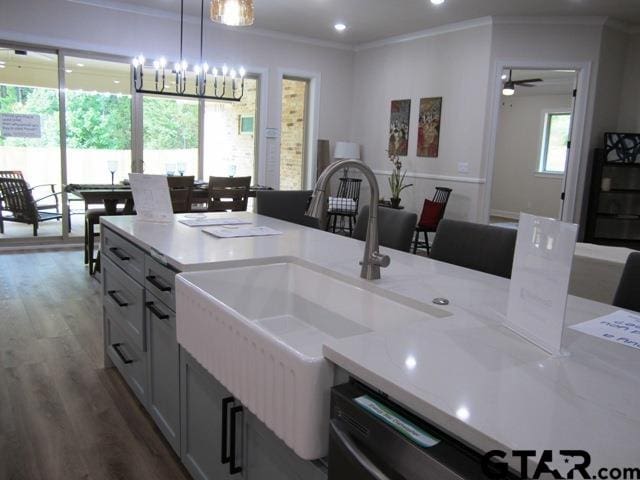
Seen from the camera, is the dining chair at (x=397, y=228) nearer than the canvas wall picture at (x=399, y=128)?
Yes

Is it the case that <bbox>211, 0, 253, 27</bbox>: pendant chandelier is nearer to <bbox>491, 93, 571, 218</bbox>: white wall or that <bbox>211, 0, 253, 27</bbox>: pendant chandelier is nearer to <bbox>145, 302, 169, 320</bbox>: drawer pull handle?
<bbox>145, 302, 169, 320</bbox>: drawer pull handle

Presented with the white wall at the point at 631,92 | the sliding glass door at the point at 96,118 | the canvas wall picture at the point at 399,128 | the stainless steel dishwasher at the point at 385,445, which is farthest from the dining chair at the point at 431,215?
the stainless steel dishwasher at the point at 385,445

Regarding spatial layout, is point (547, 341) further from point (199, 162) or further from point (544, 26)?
point (199, 162)

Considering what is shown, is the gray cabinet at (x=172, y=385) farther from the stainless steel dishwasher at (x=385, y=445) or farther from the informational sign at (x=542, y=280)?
the informational sign at (x=542, y=280)

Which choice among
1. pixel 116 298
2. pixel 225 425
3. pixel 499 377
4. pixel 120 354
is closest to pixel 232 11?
pixel 116 298

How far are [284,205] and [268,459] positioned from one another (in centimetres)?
231

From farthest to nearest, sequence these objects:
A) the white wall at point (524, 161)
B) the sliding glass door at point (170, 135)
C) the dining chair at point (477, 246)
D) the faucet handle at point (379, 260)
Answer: the white wall at point (524, 161) → the sliding glass door at point (170, 135) → the dining chair at point (477, 246) → the faucet handle at point (379, 260)

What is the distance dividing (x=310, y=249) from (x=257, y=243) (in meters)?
0.26

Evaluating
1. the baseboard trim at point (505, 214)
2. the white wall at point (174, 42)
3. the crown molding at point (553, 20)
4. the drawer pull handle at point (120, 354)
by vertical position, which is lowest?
the drawer pull handle at point (120, 354)

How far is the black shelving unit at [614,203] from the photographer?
5.86 m

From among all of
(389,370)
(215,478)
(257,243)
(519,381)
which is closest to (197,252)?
(257,243)

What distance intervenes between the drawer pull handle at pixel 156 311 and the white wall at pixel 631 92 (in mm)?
6050

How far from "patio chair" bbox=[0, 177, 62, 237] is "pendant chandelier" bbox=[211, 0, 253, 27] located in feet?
12.0

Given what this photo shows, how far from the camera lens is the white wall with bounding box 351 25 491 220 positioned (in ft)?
19.8
